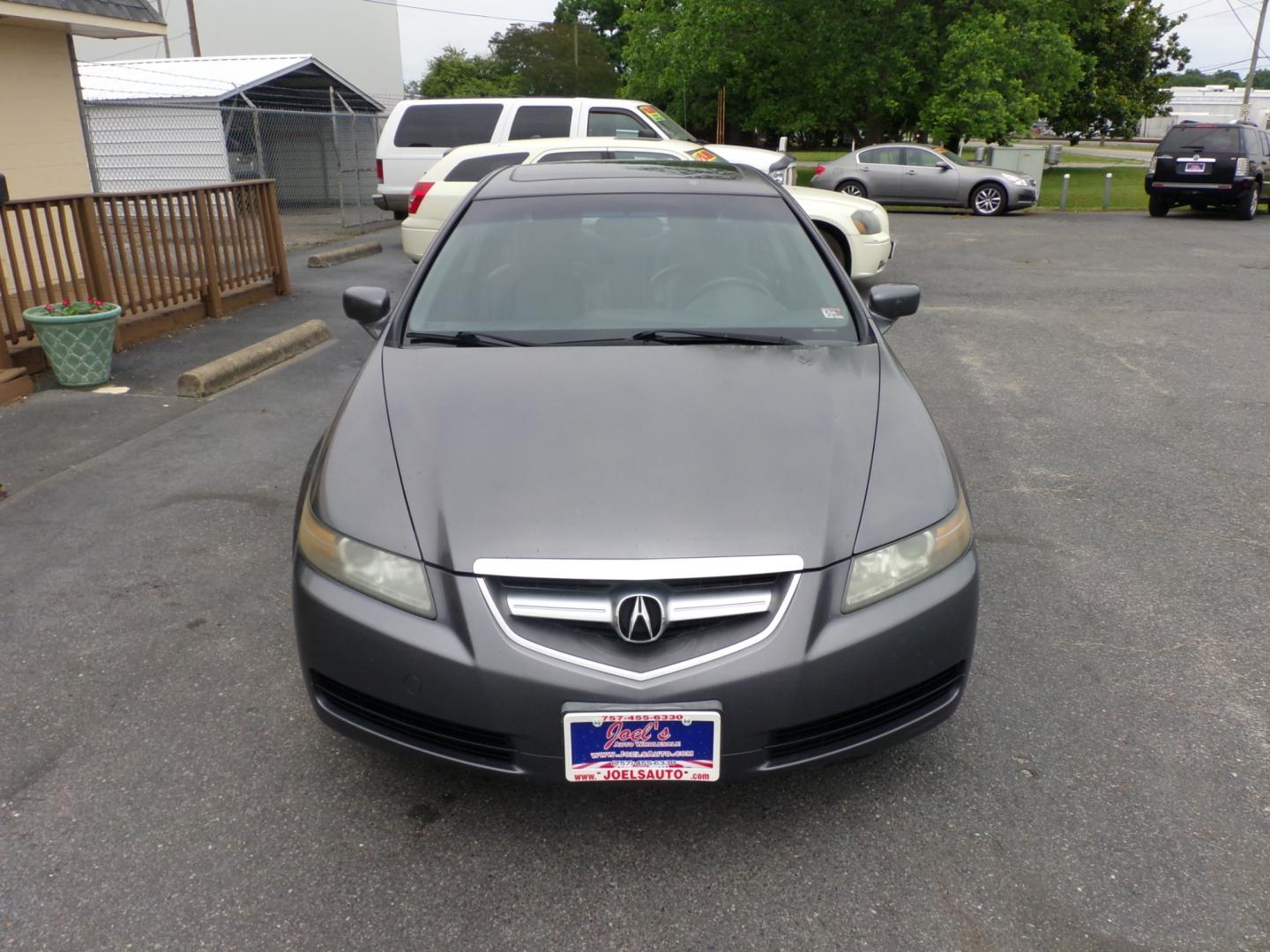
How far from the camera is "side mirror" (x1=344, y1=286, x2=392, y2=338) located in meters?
3.83

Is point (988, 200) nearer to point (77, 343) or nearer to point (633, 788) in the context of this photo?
point (77, 343)

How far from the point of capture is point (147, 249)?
8.07 m

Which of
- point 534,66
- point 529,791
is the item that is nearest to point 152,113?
point 529,791

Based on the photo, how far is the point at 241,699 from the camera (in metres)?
3.23

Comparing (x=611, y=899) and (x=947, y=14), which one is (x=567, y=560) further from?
(x=947, y=14)

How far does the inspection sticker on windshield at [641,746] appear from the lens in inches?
88.4


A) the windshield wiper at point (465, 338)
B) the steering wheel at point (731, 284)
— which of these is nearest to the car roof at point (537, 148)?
the steering wheel at point (731, 284)

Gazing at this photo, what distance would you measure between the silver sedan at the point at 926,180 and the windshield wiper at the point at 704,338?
1828 cm

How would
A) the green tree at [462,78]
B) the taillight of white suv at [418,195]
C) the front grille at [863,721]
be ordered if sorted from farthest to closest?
the green tree at [462,78] < the taillight of white suv at [418,195] < the front grille at [863,721]

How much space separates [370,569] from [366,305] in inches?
65.2

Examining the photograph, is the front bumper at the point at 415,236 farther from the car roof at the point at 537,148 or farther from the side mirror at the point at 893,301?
the side mirror at the point at 893,301

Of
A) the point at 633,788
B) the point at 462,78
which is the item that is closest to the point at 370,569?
the point at 633,788

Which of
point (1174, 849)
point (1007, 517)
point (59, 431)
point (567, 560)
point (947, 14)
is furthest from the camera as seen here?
point (947, 14)

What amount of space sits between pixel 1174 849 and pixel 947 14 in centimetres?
2751
